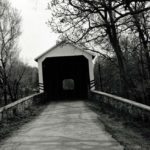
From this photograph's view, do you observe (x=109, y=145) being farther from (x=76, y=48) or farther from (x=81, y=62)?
(x=81, y=62)

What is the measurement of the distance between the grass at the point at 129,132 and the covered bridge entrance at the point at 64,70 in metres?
11.0

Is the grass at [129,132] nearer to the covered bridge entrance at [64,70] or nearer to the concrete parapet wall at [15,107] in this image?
the concrete parapet wall at [15,107]

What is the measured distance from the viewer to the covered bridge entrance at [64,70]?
19.6 meters

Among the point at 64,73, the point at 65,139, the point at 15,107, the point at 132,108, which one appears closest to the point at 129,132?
the point at 65,139

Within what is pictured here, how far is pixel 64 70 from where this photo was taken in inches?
1041

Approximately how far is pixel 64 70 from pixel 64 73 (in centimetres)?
73

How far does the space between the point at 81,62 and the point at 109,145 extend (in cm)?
1904

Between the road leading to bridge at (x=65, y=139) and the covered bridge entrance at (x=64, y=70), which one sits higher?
the covered bridge entrance at (x=64, y=70)

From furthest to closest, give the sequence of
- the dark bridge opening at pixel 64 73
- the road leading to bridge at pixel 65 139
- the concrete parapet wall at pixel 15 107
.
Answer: the dark bridge opening at pixel 64 73, the concrete parapet wall at pixel 15 107, the road leading to bridge at pixel 65 139

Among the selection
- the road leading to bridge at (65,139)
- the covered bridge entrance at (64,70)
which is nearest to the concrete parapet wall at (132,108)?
the road leading to bridge at (65,139)

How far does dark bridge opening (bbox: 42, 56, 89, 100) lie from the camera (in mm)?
23578

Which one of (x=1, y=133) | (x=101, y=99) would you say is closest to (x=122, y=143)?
(x=1, y=133)

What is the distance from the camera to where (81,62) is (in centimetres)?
2417

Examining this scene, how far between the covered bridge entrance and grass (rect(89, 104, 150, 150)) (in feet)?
36.2
